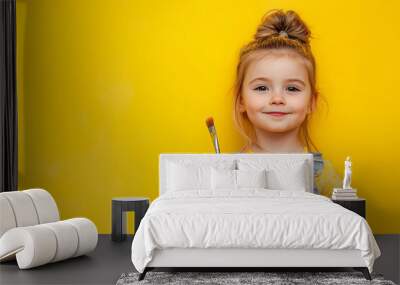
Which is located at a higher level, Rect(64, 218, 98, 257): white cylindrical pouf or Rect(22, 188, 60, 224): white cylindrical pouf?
Rect(22, 188, 60, 224): white cylindrical pouf

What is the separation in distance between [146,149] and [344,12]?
2500mm

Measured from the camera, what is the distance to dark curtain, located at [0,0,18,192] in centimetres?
627

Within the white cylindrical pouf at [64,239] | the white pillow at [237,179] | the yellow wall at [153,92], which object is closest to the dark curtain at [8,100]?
the yellow wall at [153,92]

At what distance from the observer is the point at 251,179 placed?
595cm

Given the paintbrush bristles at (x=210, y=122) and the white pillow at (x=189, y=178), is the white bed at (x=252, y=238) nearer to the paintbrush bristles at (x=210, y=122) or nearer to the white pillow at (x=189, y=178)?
the white pillow at (x=189, y=178)

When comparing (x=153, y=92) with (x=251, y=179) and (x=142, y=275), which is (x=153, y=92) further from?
(x=142, y=275)

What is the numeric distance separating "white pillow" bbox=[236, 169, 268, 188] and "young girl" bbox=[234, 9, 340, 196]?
0.82 m

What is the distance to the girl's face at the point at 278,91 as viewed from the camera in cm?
669

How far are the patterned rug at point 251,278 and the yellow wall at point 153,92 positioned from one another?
2224mm

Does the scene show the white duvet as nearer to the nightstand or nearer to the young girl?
the nightstand

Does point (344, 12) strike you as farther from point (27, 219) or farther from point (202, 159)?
point (27, 219)

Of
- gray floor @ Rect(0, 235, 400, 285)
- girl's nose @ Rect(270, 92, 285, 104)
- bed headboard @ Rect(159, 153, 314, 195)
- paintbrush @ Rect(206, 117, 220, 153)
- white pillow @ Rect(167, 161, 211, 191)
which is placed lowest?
gray floor @ Rect(0, 235, 400, 285)

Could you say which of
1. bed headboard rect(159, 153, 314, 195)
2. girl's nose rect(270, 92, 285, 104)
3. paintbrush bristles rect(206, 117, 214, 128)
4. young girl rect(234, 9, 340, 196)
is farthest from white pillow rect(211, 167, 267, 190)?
girl's nose rect(270, 92, 285, 104)

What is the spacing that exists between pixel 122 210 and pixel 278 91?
199 centimetres
